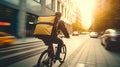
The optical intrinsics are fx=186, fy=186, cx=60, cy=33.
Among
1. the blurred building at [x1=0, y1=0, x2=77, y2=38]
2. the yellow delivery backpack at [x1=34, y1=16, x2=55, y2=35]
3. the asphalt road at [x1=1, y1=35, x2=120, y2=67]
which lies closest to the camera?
the yellow delivery backpack at [x1=34, y1=16, x2=55, y2=35]

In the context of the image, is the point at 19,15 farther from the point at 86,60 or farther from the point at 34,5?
the point at 86,60

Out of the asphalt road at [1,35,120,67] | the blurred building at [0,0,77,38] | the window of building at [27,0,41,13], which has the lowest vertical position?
the asphalt road at [1,35,120,67]

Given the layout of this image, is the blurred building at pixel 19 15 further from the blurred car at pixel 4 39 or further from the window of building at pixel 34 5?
the blurred car at pixel 4 39

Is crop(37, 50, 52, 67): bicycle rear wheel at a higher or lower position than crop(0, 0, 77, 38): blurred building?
lower

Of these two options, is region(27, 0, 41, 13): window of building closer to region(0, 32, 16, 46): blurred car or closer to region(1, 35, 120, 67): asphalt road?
region(0, 32, 16, 46): blurred car

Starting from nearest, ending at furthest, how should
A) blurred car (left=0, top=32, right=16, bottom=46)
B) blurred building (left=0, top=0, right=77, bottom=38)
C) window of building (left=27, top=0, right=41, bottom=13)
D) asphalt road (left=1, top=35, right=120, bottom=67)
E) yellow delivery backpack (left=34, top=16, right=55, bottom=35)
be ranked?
1. yellow delivery backpack (left=34, top=16, right=55, bottom=35)
2. asphalt road (left=1, top=35, right=120, bottom=67)
3. blurred car (left=0, top=32, right=16, bottom=46)
4. blurred building (left=0, top=0, right=77, bottom=38)
5. window of building (left=27, top=0, right=41, bottom=13)

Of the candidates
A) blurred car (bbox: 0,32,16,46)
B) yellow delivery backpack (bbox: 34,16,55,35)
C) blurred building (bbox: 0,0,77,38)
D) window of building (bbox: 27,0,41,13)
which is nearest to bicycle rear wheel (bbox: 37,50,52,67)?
yellow delivery backpack (bbox: 34,16,55,35)

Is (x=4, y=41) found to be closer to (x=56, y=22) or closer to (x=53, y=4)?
(x=56, y=22)

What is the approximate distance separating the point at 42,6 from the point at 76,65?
77.3 feet

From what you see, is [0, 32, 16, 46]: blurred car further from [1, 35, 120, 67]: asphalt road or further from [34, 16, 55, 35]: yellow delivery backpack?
[34, 16, 55, 35]: yellow delivery backpack

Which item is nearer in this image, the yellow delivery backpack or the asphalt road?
the yellow delivery backpack

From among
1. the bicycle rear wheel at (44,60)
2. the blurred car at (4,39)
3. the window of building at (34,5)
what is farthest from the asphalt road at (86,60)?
the window of building at (34,5)

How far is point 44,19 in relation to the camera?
18.2 ft

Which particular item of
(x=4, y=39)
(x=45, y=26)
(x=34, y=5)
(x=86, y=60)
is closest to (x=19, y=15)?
(x=34, y=5)
